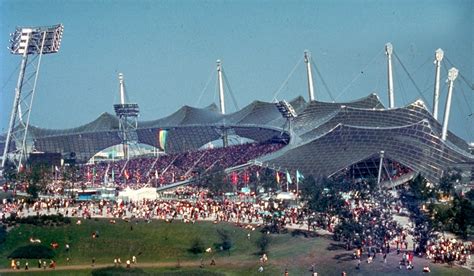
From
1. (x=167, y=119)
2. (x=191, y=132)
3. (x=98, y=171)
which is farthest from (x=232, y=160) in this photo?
(x=167, y=119)

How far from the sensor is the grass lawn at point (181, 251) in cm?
4422

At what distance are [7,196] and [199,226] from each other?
2343cm

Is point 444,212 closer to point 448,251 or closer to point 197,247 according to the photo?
point 448,251

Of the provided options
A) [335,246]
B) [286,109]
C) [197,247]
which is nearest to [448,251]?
[335,246]

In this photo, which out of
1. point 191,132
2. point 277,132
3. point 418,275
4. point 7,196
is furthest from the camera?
point 191,132

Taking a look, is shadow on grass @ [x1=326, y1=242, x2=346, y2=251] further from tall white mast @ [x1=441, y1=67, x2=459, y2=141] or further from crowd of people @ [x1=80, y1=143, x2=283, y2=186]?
tall white mast @ [x1=441, y1=67, x2=459, y2=141]

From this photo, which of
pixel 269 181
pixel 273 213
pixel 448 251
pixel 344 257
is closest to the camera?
pixel 448 251

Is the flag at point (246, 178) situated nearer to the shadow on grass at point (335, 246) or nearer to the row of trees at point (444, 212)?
the row of trees at point (444, 212)

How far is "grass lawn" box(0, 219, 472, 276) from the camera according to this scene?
44.2m

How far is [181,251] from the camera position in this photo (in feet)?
167

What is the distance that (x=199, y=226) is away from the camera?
55469 mm

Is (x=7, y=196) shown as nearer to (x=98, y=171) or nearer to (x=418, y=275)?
(x=98, y=171)

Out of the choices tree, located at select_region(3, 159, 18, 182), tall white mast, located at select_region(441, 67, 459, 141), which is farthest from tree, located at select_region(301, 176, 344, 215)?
tall white mast, located at select_region(441, 67, 459, 141)

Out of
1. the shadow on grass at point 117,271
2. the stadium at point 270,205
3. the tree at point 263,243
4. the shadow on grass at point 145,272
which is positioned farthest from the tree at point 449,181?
the shadow on grass at point 117,271
